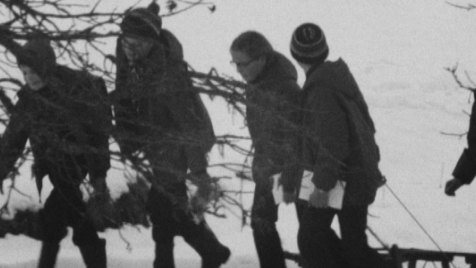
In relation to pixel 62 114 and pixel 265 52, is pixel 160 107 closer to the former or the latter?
pixel 265 52

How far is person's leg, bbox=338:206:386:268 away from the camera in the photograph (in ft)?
18.5

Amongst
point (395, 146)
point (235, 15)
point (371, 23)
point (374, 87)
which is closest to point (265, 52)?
point (395, 146)

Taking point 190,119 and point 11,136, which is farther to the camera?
point 190,119

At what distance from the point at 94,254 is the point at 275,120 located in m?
2.51

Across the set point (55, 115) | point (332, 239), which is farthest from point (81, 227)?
point (55, 115)

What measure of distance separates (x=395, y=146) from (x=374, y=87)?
338 cm

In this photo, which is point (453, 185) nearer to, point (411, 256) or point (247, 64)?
point (411, 256)

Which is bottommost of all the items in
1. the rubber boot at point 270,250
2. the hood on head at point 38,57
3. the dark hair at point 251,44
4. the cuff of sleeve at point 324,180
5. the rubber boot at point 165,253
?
the rubber boot at point 165,253

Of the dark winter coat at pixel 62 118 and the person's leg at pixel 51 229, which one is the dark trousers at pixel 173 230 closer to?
the person's leg at pixel 51 229

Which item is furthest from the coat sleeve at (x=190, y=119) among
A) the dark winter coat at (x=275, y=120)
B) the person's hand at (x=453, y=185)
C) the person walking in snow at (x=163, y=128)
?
the person's hand at (x=453, y=185)

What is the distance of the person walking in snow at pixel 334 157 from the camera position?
543cm

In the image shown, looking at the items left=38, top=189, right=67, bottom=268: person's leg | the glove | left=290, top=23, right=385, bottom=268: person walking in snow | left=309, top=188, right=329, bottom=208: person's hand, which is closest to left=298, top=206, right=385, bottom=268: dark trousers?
left=290, top=23, right=385, bottom=268: person walking in snow

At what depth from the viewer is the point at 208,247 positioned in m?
6.22

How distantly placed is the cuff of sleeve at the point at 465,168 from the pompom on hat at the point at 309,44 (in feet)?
3.93
